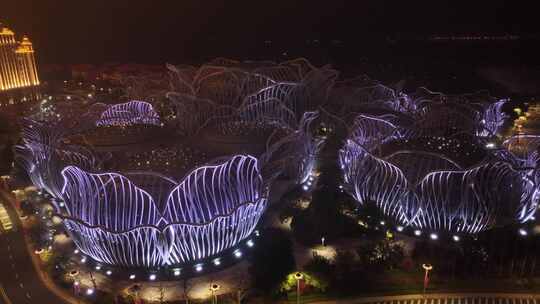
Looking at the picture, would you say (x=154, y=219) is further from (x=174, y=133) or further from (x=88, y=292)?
(x=174, y=133)

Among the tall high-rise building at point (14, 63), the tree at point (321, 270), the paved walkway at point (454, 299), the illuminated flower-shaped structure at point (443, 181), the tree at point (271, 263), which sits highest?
the tall high-rise building at point (14, 63)

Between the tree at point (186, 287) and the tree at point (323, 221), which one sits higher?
the tree at point (323, 221)

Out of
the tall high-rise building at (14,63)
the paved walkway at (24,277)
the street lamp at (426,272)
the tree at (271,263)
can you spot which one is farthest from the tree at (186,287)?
the tall high-rise building at (14,63)

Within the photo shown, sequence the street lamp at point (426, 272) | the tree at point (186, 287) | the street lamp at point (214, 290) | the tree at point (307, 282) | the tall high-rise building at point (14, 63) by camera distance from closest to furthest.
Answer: the street lamp at point (214, 290), the tree at point (307, 282), the tree at point (186, 287), the street lamp at point (426, 272), the tall high-rise building at point (14, 63)

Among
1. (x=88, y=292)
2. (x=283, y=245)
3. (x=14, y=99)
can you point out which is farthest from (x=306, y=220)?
(x=14, y=99)

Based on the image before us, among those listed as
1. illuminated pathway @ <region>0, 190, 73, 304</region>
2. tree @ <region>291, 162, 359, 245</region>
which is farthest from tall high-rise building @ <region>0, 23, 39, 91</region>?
tree @ <region>291, 162, 359, 245</region>

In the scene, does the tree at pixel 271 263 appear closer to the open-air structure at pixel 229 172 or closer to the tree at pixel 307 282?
the tree at pixel 307 282

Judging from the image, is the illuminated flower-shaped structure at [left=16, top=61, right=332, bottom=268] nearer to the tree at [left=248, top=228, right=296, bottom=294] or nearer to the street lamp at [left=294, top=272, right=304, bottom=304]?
the tree at [left=248, top=228, right=296, bottom=294]

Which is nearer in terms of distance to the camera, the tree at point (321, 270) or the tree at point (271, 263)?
the tree at point (271, 263)
